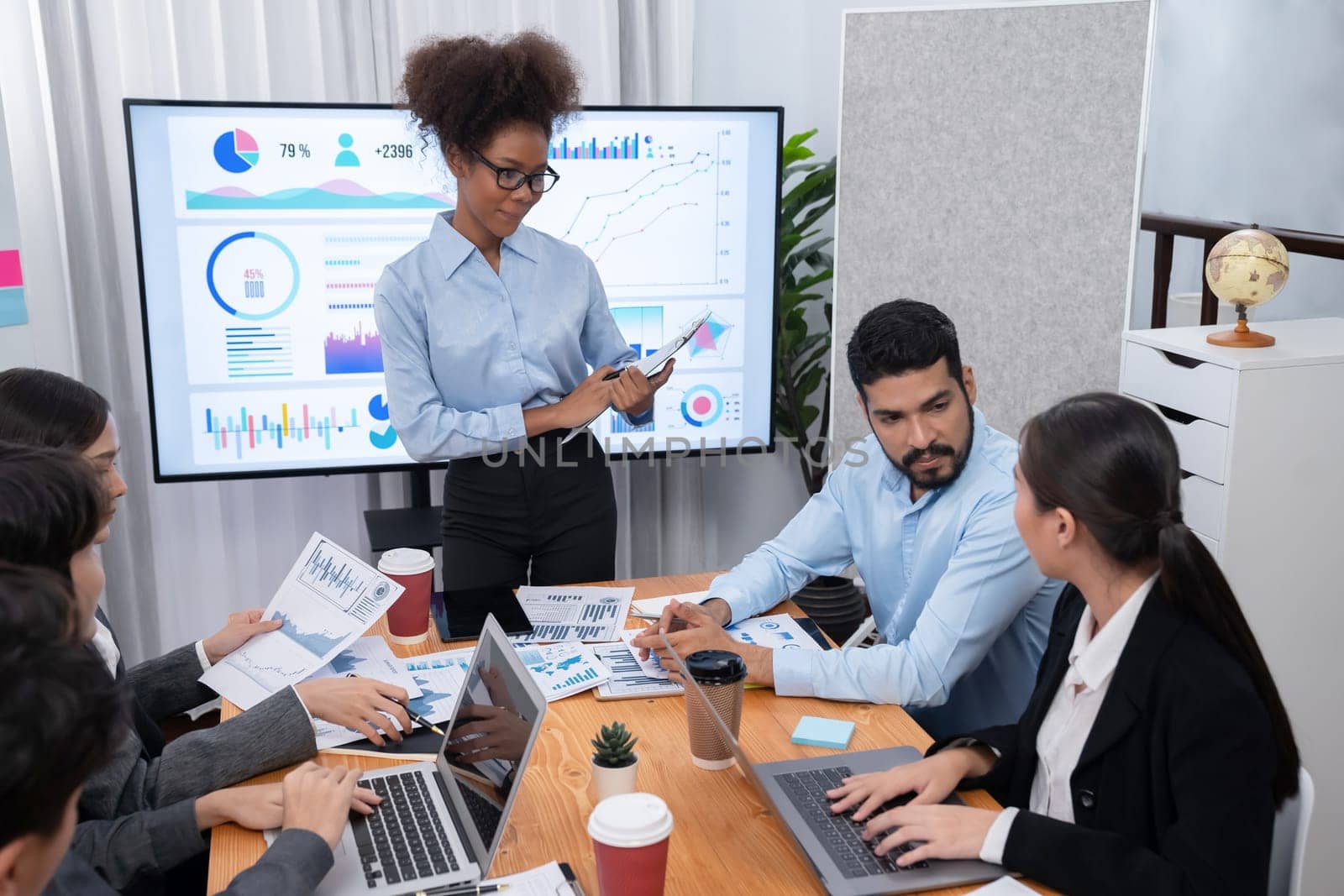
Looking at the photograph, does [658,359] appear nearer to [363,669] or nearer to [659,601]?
[659,601]

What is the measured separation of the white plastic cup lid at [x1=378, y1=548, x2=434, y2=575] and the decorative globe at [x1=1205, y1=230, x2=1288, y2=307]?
1744 mm

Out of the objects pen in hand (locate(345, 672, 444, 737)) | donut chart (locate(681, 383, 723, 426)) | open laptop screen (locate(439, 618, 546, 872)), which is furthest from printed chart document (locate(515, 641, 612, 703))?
donut chart (locate(681, 383, 723, 426))

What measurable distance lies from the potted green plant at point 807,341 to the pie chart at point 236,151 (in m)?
1.38

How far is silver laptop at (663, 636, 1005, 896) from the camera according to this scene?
121cm

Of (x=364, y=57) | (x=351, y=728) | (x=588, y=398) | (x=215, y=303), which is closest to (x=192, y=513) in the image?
(x=215, y=303)

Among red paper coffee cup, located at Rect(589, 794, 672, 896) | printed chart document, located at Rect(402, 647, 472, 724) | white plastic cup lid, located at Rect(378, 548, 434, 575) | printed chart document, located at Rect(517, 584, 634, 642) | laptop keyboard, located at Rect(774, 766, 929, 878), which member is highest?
white plastic cup lid, located at Rect(378, 548, 434, 575)

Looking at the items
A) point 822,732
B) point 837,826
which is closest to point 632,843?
point 837,826

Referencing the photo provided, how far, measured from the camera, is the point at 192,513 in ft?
10.7

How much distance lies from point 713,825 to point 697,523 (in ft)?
7.49

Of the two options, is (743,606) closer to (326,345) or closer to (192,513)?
(326,345)

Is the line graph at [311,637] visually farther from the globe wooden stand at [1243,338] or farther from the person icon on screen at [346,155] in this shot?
the globe wooden stand at [1243,338]

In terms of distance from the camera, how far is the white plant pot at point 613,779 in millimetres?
1313

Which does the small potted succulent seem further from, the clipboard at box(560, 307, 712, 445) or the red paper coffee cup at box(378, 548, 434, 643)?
the clipboard at box(560, 307, 712, 445)

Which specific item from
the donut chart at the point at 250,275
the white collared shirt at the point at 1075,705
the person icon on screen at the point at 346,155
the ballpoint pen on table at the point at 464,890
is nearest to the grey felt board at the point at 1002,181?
the person icon on screen at the point at 346,155
